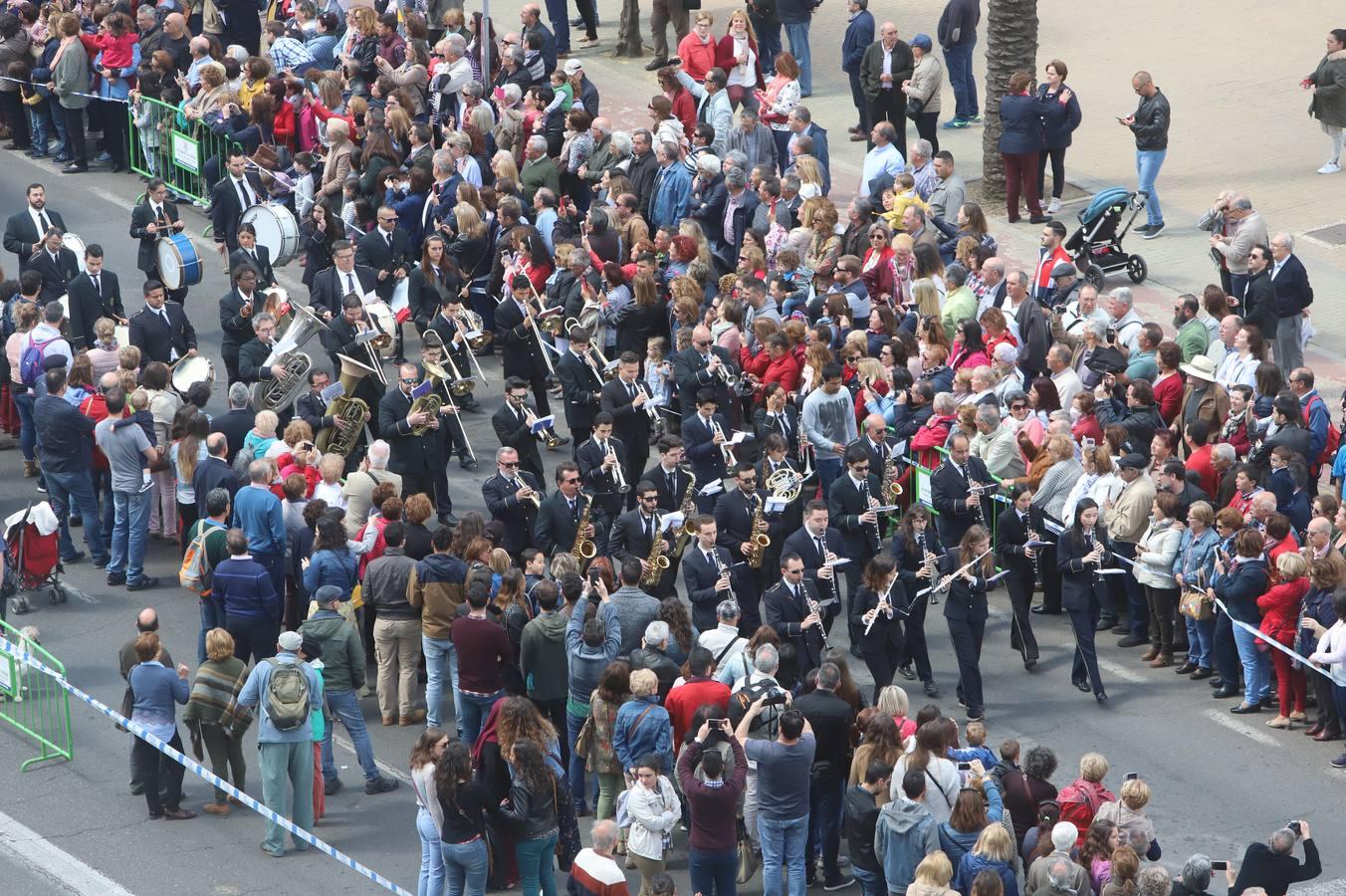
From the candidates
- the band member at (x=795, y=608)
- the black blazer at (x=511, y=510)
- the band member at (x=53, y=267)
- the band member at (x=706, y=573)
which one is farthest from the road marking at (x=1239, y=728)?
the band member at (x=53, y=267)

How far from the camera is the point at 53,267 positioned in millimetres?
20906

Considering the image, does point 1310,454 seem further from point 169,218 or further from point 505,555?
point 169,218

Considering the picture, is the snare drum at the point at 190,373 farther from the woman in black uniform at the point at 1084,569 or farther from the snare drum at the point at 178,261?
the woman in black uniform at the point at 1084,569

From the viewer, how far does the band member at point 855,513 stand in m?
16.7

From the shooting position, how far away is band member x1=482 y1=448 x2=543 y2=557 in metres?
17.0

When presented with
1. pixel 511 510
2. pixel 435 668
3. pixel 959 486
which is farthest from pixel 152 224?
pixel 959 486

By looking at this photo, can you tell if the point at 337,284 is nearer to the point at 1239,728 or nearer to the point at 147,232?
the point at 147,232

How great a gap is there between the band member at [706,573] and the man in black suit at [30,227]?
8.81 meters

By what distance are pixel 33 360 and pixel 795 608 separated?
7.54 metres

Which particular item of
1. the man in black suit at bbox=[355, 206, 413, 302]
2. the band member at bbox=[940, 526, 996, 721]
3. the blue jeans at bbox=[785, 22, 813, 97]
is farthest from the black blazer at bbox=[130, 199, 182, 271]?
the band member at bbox=[940, 526, 996, 721]

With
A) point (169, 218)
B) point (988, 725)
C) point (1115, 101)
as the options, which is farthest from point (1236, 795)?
point (1115, 101)

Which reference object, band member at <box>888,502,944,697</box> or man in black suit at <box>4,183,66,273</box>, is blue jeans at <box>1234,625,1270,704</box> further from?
man in black suit at <box>4,183,66,273</box>

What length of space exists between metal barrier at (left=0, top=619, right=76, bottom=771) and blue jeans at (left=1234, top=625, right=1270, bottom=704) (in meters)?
8.43

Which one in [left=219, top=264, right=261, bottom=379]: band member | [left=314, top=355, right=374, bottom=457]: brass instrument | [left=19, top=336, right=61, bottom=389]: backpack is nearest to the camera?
[left=314, top=355, right=374, bottom=457]: brass instrument
